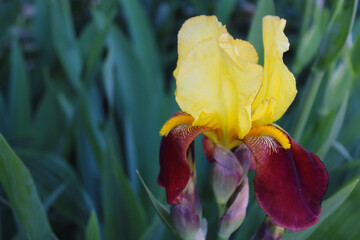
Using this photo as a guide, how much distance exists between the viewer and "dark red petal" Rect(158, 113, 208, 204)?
538mm

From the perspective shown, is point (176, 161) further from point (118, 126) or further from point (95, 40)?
point (118, 126)

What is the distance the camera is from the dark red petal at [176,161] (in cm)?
54

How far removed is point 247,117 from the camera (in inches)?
21.8

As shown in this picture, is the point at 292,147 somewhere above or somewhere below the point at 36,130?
above

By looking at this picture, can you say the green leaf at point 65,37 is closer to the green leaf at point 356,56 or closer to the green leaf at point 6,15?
the green leaf at point 6,15

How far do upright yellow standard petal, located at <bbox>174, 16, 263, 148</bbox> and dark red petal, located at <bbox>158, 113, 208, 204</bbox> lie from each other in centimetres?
3

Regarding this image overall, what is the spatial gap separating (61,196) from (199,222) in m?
0.60

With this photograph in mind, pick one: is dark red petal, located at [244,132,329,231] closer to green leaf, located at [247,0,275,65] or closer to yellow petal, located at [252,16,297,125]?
yellow petal, located at [252,16,297,125]

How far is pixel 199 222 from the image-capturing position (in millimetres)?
607

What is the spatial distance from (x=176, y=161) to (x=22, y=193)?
29cm

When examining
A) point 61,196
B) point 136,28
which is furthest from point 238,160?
point 136,28

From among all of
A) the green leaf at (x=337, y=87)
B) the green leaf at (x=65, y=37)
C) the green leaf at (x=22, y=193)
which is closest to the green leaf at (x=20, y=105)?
the green leaf at (x=65, y=37)

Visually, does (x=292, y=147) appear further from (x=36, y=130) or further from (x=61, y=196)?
(x=36, y=130)

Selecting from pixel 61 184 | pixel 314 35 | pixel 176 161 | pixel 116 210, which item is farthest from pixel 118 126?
pixel 176 161
